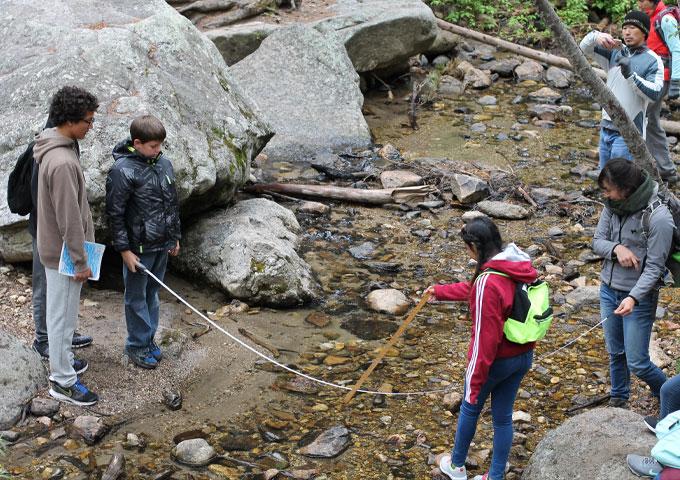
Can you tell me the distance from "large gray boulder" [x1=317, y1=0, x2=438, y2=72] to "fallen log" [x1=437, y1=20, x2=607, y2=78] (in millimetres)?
1699

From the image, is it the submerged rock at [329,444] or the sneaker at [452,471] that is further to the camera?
the submerged rock at [329,444]

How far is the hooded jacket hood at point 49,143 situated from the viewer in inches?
193

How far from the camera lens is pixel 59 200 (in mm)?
4855

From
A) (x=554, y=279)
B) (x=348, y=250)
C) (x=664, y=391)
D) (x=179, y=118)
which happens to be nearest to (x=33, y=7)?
→ (x=179, y=118)

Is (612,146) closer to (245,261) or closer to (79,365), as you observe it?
(245,261)

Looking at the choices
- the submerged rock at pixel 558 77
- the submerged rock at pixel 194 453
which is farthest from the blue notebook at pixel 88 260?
the submerged rock at pixel 558 77

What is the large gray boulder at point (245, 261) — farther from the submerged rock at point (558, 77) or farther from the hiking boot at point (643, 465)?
the submerged rock at point (558, 77)

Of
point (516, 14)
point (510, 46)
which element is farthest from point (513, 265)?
point (516, 14)

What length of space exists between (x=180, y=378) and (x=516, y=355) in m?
2.55

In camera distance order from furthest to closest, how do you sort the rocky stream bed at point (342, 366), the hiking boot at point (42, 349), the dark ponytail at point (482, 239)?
the hiking boot at point (42, 349)
the rocky stream bed at point (342, 366)
the dark ponytail at point (482, 239)

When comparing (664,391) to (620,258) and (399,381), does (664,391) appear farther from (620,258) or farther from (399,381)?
(399,381)

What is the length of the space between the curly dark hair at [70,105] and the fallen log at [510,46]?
11.2 m

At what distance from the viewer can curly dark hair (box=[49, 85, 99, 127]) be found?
4.85 meters

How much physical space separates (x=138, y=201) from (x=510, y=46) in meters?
11.4
